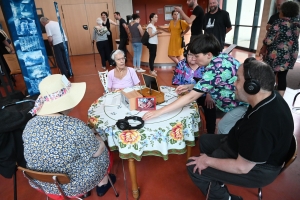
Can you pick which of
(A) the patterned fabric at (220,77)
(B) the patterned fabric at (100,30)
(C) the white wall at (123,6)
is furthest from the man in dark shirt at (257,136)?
(C) the white wall at (123,6)

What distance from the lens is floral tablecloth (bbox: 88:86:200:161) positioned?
1401 mm

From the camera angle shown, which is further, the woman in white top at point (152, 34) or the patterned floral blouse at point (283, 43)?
the woman in white top at point (152, 34)

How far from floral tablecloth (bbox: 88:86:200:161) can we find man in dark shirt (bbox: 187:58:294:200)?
10.0 inches

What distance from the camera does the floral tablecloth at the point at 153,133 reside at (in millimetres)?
1401

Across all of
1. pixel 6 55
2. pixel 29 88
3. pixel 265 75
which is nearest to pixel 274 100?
pixel 265 75

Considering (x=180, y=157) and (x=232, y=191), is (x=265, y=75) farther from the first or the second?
(x=180, y=157)

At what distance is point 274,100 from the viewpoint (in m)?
1.03

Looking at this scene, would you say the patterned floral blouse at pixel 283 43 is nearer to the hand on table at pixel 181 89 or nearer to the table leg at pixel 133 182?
the hand on table at pixel 181 89

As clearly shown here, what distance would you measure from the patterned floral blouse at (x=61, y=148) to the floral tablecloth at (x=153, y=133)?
0.21 meters

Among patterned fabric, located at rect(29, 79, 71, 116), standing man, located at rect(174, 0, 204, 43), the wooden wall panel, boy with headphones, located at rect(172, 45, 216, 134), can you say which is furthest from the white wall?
patterned fabric, located at rect(29, 79, 71, 116)

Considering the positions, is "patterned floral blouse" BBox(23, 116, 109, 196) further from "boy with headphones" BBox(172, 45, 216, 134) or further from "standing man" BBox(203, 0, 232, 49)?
"standing man" BBox(203, 0, 232, 49)

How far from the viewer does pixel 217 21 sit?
334 cm

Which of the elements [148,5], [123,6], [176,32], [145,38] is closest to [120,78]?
[145,38]

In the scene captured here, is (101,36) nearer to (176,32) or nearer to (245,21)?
(176,32)
